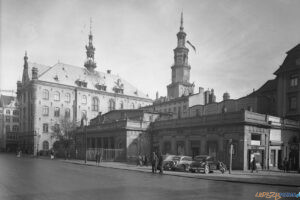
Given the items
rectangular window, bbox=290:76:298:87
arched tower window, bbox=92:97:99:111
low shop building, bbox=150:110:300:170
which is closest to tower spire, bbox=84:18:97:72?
arched tower window, bbox=92:97:99:111

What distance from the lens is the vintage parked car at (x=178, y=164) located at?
26219mm

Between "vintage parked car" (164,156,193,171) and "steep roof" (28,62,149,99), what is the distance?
48.0 m

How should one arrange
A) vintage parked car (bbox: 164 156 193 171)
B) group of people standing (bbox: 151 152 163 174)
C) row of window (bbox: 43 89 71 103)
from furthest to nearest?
row of window (bbox: 43 89 71 103) < vintage parked car (bbox: 164 156 193 171) < group of people standing (bbox: 151 152 163 174)

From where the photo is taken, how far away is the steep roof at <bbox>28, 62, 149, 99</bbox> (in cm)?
6831

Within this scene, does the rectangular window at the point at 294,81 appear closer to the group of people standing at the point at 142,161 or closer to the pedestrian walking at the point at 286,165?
A: the pedestrian walking at the point at 286,165

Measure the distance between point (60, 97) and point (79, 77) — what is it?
829 cm

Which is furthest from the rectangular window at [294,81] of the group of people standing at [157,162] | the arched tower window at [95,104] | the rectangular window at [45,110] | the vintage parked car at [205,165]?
the rectangular window at [45,110]

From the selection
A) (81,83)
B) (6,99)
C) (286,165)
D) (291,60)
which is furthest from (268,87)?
(6,99)

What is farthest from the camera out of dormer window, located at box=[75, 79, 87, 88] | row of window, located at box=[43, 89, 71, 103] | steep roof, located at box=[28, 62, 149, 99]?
dormer window, located at box=[75, 79, 87, 88]

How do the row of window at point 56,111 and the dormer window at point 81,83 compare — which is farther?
the dormer window at point 81,83

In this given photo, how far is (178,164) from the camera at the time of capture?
26328 mm

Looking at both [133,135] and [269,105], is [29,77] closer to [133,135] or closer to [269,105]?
[133,135]

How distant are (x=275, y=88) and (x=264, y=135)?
12.0 metres

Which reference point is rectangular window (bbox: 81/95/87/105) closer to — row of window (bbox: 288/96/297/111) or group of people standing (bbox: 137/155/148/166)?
group of people standing (bbox: 137/155/148/166)
